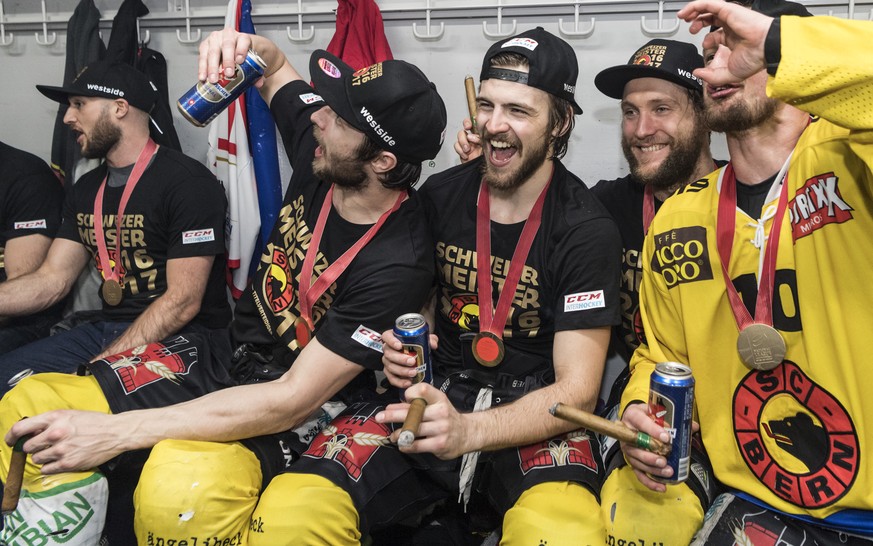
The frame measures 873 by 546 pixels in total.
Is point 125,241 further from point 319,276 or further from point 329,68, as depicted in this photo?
point 329,68

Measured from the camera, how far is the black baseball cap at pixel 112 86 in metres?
2.91

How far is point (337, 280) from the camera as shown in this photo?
2.16 meters

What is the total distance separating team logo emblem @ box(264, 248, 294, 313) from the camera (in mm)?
2287

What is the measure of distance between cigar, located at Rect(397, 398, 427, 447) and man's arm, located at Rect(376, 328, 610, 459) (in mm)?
27

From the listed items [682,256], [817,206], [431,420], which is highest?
[817,206]

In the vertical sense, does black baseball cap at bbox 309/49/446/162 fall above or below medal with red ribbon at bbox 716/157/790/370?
above

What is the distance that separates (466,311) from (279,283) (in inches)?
22.7

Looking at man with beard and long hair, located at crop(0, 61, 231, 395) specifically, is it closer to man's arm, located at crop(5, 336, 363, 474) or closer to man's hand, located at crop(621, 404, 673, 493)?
man's arm, located at crop(5, 336, 363, 474)

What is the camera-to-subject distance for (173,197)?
277 cm

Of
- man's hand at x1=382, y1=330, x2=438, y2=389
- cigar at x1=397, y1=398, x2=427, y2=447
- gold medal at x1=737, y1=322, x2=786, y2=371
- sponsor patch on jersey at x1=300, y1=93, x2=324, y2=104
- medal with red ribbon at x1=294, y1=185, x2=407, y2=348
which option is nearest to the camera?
cigar at x1=397, y1=398, x2=427, y2=447

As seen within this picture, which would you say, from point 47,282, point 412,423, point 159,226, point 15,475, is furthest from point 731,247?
point 47,282

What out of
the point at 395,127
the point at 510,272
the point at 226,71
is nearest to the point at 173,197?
the point at 226,71

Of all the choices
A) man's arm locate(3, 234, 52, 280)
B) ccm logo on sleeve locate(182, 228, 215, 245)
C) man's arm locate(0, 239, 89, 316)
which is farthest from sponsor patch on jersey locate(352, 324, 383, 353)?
man's arm locate(3, 234, 52, 280)

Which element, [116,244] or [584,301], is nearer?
[584,301]
